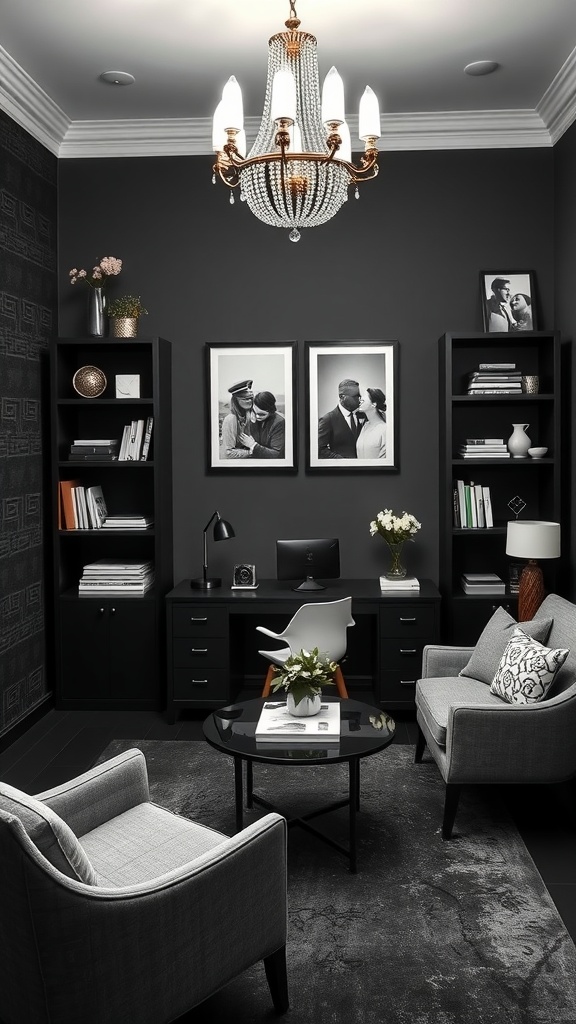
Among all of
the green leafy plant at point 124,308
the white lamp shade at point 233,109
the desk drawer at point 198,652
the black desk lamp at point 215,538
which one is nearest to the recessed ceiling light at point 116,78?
the green leafy plant at point 124,308

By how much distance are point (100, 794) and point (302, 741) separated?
0.87 meters

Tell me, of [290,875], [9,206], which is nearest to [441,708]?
[290,875]

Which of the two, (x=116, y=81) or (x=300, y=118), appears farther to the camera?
(x=116, y=81)

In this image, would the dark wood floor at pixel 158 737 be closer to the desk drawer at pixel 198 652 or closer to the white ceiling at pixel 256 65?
the desk drawer at pixel 198 652

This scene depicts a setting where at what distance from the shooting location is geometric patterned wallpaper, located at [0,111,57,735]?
15.2ft

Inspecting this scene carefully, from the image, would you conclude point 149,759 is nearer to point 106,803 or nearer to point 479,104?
point 106,803

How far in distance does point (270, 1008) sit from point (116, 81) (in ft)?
14.4

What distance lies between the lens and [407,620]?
4.98m

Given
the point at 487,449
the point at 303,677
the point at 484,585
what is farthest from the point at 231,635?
the point at 487,449

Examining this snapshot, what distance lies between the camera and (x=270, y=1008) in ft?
8.19

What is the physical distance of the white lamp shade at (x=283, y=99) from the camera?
2.74 metres

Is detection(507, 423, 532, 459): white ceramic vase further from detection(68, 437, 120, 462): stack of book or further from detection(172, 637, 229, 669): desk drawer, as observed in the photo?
detection(68, 437, 120, 462): stack of book

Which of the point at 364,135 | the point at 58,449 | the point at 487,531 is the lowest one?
the point at 487,531

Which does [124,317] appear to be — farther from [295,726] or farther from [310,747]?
[310,747]
